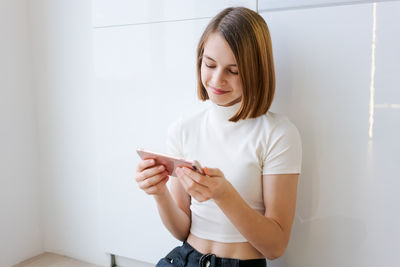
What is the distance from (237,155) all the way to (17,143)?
3.28ft

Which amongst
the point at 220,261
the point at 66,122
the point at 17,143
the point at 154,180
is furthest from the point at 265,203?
the point at 17,143

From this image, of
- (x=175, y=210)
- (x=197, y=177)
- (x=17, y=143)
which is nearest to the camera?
(x=197, y=177)

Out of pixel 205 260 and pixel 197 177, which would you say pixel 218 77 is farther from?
pixel 205 260

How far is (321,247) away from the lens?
1028 millimetres

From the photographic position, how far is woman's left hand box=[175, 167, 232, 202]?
766mm

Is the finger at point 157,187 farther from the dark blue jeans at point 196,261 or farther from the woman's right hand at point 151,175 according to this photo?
the dark blue jeans at point 196,261

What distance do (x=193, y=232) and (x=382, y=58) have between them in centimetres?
62

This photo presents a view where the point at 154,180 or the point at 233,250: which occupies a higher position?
the point at 154,180

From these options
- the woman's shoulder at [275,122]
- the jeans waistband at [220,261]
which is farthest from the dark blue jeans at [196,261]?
the woman's shoulder at [275,122]

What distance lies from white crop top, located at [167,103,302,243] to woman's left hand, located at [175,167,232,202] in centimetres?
15

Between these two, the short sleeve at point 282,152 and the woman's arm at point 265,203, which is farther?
the short sleeve at point 282,152

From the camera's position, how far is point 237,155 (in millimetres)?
946

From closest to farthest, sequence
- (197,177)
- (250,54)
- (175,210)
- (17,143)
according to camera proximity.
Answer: (197,177) < (250,54) < (175,210) < (17,143)

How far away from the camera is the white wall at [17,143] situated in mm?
1492
